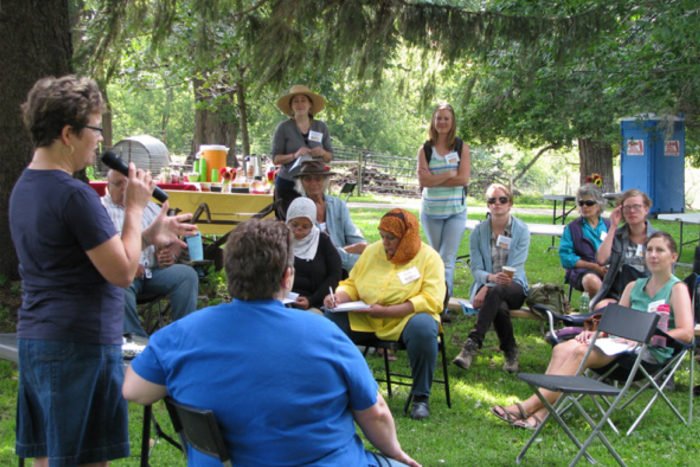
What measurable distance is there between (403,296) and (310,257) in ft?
2.65

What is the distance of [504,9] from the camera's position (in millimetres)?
7590

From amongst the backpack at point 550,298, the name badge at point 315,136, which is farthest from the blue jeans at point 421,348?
the name badge at point 315,136

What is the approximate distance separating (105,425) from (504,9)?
21.7 feet

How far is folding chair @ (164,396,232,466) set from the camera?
1.83 metres

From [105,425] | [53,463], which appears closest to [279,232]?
[105,425]

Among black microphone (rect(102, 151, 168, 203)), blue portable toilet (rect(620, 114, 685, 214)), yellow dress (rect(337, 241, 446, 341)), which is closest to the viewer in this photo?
black microphone (rect(102, 151, 168, 203))

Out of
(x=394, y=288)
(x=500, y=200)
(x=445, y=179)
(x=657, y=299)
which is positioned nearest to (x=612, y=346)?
(x=657, y=299)

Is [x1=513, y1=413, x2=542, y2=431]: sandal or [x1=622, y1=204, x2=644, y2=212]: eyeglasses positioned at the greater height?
[x1=622, y1=204, x2=644, y2=212]: eyeglasses

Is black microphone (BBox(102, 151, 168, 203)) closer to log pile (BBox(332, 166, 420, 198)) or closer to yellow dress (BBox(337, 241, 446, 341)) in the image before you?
yellow dress (BBox(337, 241, 446, 341))

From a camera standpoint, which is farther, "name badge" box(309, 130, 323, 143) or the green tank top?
"name badge" box(309, 130, 323, 143)

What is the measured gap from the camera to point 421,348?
4332mm

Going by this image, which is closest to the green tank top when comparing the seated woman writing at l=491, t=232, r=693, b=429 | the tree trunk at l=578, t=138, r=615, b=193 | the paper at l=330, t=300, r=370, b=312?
the seated woman writing at l=491, t=232, r=693, b=429

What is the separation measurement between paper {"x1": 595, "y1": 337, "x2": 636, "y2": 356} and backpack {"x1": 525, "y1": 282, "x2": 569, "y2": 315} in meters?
0.93

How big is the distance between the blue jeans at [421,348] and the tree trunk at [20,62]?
3.78m
